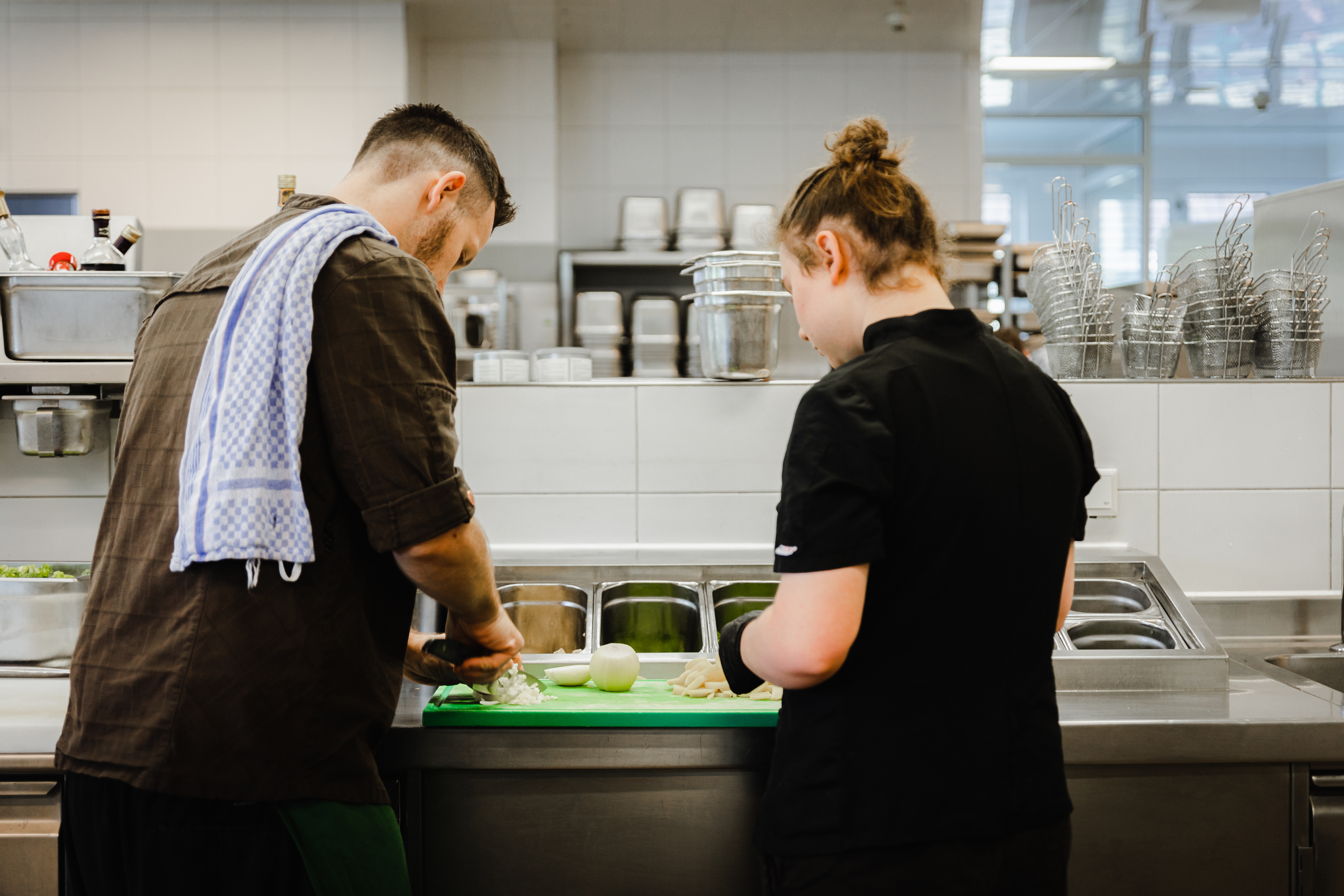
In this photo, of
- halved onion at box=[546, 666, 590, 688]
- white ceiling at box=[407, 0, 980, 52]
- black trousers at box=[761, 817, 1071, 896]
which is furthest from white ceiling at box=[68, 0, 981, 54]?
black trousers at box=[761, 817, 1071, 896]

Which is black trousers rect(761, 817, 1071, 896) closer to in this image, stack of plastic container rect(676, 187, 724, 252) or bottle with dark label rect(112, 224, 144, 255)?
bottle with dark label rect(112, 224, 144, 255)

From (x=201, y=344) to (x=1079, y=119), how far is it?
282 inches

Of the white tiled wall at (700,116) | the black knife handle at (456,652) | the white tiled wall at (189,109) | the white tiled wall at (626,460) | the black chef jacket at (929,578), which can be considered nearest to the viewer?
the black chef jacket at (929,578)

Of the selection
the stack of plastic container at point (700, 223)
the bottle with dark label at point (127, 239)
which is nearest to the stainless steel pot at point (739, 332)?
the bottle with dark label at point (127, 239)

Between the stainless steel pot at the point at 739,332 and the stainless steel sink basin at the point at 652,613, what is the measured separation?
1.61ft

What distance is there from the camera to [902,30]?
4730mm

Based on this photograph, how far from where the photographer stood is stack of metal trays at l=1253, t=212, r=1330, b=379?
1.96 meters

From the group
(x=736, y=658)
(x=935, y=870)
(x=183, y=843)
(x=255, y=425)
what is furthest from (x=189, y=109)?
(x=935, y=870)

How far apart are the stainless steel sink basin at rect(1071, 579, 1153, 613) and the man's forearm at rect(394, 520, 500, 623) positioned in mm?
1162

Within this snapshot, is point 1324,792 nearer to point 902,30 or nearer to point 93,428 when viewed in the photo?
point 93,428

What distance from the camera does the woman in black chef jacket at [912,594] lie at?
2.87ft

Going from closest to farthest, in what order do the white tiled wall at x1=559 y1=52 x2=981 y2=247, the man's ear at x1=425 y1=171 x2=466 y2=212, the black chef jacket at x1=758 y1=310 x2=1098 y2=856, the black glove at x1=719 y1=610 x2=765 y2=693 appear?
the black chef jacket at x1=758 y1=310 x2=1098 y2=856
the black glove at x1=719 y1=610 x2=765 y2=693
the man's ear at x1=425 y1=171 x2=466 y2=212
the white tiled wall at x1=559 y1=52 x2=981 y2=247

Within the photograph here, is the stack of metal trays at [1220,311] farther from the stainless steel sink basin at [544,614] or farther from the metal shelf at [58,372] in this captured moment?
the metal shelf at [58,372]

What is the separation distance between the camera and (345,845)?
993 millimetres
